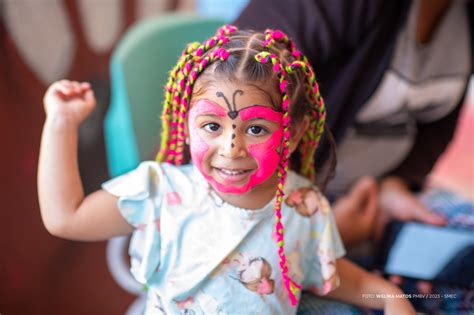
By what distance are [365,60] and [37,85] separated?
696 millimetres

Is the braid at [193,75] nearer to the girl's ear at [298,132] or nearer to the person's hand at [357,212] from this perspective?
the girl's ear at [298,132]

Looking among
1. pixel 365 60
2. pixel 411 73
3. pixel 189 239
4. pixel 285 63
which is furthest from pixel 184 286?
pixel 411 73

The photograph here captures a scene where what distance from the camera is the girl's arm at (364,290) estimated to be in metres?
0.70

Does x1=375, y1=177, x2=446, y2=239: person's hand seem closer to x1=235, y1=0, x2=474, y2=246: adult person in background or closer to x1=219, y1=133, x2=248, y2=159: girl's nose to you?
x1=235, y1=0, x2=474, y2=246: adult person in background

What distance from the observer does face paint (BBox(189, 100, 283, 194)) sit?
22.1 inches

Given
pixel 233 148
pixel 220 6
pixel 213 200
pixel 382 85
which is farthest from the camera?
pixel 220 6

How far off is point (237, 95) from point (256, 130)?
0.15ft

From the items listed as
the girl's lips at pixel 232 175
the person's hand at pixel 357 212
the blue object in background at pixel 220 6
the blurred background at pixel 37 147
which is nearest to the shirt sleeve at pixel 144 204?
the girl's lips at pixel 232 175

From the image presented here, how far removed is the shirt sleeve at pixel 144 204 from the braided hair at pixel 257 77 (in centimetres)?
5

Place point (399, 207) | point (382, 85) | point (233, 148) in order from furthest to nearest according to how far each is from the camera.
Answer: point (399, 207)
point (382, 85)
point (233, 148)

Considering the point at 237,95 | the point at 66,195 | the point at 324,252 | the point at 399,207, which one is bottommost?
the point at 399,207

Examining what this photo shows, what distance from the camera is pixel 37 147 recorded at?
1052 mm

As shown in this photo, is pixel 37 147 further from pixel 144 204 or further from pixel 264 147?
pixel 264 147

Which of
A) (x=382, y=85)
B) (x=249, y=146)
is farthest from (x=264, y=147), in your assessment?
(x=382, y=85)
